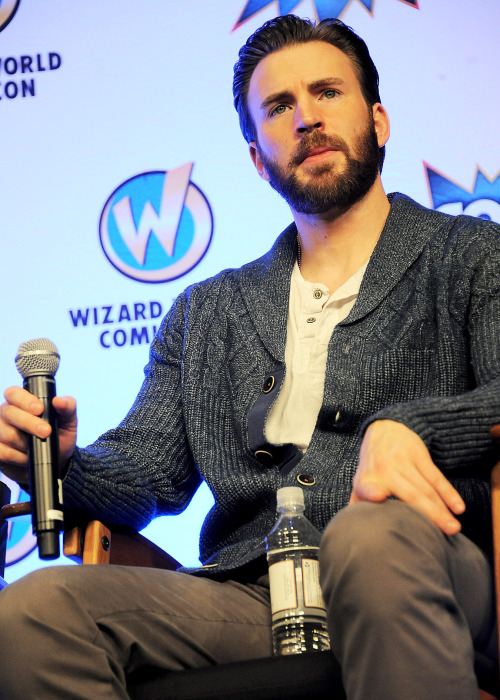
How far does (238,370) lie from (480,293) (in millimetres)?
508

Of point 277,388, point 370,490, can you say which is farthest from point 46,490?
point 277,388

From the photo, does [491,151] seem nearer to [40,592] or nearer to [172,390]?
[172,390]

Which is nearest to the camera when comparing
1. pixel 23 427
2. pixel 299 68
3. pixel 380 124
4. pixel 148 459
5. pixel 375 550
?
pixel 375 550

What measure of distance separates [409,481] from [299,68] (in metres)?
1.22

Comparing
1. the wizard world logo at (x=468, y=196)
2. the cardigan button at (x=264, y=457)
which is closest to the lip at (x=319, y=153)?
the wizard world logo at (x=468, y=196)

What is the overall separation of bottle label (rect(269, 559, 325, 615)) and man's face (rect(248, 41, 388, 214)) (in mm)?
809

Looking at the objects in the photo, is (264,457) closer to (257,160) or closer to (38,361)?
(38,361)

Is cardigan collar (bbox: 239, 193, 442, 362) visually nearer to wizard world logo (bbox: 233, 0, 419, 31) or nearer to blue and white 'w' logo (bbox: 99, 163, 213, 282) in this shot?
blue and white 'w' logo (bbox: 99, 163, 213, 282)

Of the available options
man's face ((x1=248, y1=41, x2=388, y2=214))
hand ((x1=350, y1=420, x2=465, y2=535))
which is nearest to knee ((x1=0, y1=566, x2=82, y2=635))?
hand ((x1=350, y1=420, x2=465, y2=535))

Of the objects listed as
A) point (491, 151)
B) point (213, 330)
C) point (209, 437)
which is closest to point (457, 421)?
point (209, 437)

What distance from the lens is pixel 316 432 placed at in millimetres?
1736

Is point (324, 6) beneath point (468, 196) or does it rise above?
above

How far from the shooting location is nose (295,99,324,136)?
1994mm

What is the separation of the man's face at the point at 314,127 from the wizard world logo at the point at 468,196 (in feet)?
0.89
